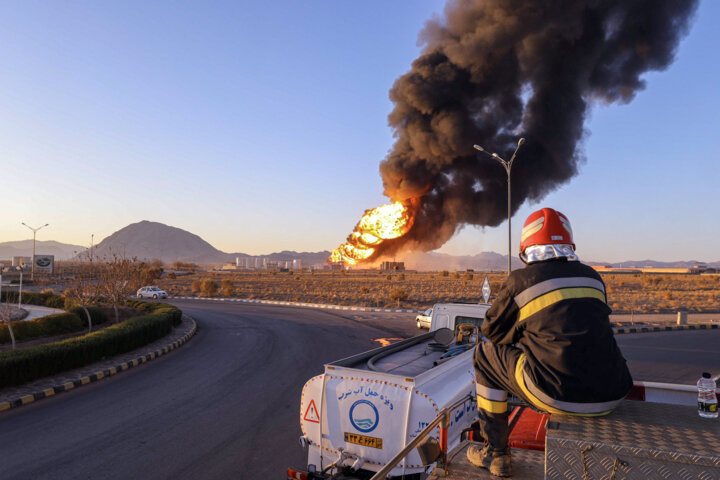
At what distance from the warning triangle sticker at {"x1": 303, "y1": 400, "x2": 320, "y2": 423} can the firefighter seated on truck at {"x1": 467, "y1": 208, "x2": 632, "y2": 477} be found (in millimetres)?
1986

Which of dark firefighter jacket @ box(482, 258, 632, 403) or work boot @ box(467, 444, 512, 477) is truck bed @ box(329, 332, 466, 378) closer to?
work boot @ box(467, 444, 512, 477)

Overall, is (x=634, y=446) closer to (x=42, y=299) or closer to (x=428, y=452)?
(x=428, y=452)

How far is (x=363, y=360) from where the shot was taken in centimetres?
562

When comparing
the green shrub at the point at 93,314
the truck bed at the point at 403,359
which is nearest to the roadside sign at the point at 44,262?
the green shrub at the point at 93,314

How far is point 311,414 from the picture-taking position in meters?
4.72

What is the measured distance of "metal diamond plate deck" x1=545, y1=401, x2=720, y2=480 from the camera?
212 centimetres

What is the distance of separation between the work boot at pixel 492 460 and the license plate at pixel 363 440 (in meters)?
1.36

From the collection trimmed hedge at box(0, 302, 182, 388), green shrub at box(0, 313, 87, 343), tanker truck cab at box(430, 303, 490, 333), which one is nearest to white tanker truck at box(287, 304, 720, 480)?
tanker truck cab at box(430, 303, 490, 333)

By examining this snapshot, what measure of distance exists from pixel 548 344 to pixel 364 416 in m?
2.28

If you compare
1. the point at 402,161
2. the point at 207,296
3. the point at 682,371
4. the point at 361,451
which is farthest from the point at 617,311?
the point at 207,296

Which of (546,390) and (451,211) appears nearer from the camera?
(546,390)

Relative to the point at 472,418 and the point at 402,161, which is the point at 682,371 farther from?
the point at 402,161

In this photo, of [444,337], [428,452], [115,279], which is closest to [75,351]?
[115,279]

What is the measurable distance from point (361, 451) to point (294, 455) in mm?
2627
